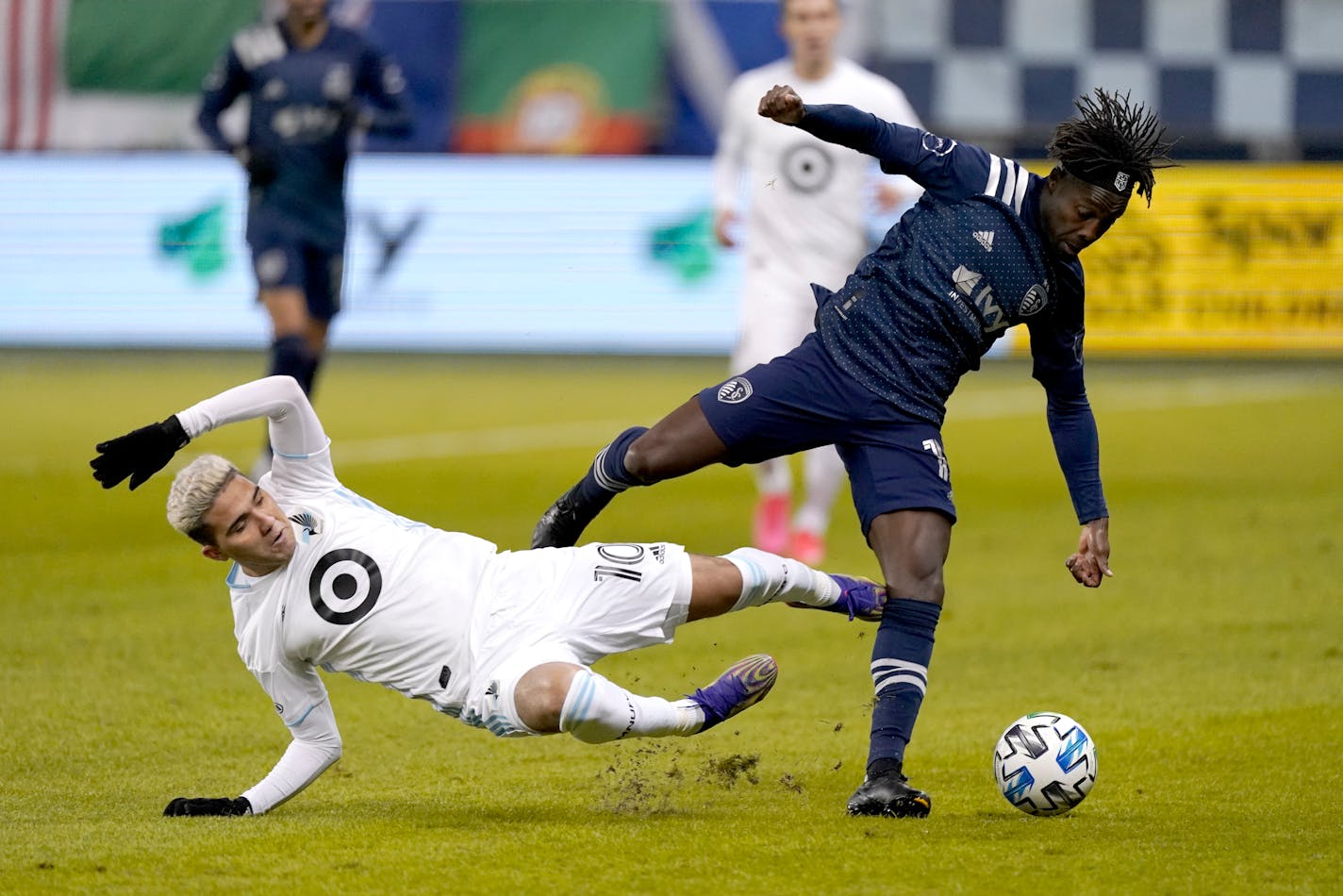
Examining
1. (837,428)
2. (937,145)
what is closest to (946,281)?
(937,145)

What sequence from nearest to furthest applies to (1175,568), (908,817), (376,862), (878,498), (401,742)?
(376,862), (908,817), (878,498), (401,742), (1175,568)

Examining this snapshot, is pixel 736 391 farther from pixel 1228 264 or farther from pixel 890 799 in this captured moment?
pixel 1228 264

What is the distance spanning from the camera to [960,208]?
5172 millimetres

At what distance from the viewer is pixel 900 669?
4.93m

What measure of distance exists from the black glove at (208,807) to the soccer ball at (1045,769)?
1877mm

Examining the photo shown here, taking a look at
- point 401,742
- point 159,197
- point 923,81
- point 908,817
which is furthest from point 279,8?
point 908,817

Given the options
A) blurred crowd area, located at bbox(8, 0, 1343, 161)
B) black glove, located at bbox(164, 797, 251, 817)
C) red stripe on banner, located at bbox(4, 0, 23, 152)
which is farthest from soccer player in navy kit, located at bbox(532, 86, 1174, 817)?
red stripe on banner, located at bbox(4, 0, 23, 152)

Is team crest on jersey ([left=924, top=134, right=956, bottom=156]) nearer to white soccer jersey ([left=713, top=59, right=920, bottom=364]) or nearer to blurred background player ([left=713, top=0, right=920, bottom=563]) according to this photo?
blurred background player ([left=713, top=0, right=920, bottom=563])

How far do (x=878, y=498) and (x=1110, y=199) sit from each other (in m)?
0.97

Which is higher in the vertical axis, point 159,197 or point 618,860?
point 618,860

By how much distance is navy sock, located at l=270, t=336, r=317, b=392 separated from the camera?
360 inches

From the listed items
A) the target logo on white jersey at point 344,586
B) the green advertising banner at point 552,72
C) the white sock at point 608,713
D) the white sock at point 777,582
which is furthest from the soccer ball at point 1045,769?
the green advertising banner at point 552,72

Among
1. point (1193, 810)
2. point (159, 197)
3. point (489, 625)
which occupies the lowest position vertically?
point (159, 197)

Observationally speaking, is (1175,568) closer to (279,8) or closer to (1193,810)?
(1193,810)
